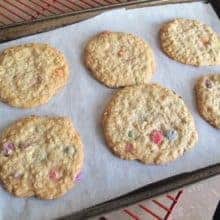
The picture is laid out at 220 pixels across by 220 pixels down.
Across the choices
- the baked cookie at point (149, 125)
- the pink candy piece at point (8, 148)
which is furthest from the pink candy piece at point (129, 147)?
the pink candy piece at point (8, 148)

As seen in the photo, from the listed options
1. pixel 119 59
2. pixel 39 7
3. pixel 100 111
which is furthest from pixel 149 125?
pixel 39 7

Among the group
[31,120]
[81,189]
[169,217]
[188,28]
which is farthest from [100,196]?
[188,28]

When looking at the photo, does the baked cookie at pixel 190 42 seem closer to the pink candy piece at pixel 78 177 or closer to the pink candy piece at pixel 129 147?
the pink candy piece at pixel 129 147

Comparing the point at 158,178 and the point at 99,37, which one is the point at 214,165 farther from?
the point at 99,37

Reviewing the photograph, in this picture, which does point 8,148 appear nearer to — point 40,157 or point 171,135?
point 40,157

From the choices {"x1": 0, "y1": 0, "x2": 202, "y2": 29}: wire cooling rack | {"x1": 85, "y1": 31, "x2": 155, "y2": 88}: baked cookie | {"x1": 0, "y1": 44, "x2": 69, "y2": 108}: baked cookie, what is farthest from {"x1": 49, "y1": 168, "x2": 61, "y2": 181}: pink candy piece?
{"x1": 0, "y1": 0, "x2": 202, "y2": 29}: wire cooling rack
